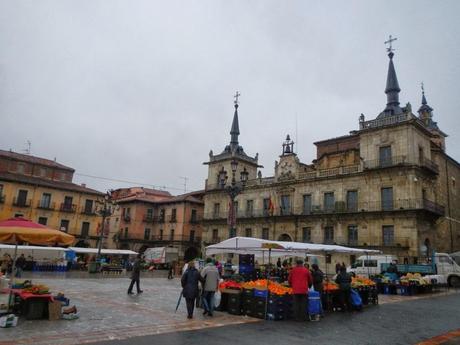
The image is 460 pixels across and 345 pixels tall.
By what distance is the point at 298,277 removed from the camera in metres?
10.1

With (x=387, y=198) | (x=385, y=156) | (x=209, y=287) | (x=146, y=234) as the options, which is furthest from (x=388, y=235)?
(x=146, y=234)

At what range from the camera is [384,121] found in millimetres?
33406

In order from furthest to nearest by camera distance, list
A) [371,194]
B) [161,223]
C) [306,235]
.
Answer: [161,223] → [306,235] → [371,194]

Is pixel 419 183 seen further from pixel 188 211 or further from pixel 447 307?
pixel 188 211

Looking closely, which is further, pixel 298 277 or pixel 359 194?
pixel 359 194

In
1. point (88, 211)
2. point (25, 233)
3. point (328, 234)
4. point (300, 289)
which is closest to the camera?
point (25, 233)

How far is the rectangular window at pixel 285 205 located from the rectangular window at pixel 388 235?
1014cm

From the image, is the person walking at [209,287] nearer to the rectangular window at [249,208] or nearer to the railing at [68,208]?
the rectangular window at [249,208]

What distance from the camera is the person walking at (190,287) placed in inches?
381

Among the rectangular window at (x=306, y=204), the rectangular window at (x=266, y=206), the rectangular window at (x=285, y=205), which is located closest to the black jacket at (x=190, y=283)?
the rectangular window at (x=306, y=204)

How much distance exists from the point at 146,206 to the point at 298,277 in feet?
151

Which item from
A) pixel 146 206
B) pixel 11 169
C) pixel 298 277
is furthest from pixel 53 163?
pixel 298 277

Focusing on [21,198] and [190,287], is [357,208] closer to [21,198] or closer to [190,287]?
[190,287]

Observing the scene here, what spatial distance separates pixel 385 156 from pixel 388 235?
6.88 metres
